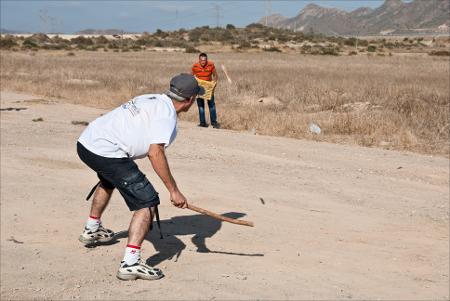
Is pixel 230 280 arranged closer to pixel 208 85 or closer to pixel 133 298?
pixel 133 298

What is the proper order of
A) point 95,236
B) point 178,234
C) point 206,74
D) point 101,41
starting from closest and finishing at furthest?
point 95,236 < point 178,234 < point 206,74 < point 101,41

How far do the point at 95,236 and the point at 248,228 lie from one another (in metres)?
1.76

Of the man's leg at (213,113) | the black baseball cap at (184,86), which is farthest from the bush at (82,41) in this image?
the black baseball cap at (184,86)

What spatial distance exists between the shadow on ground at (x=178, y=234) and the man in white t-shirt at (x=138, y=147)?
59 cm

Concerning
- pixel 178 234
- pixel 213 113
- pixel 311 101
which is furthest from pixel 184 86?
pixel 311 101

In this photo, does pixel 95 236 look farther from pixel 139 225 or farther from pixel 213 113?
pixel 213 113

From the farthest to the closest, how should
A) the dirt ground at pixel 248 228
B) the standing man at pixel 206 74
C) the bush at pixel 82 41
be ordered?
the bush at pixel 82 41, the standing man at pixel 206 74, the dirt ground at pixel 248 228

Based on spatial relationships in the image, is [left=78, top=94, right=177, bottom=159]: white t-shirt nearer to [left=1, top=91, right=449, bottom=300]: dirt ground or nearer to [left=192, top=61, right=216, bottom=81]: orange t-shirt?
[left=1, top=91, right=449, bottom=300]: dirt ground

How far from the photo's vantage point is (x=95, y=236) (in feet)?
20.8

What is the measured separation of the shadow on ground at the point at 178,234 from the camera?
248 inches

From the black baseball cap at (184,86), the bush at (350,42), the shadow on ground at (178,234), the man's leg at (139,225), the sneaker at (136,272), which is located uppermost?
the black baseball cap at (184,86)

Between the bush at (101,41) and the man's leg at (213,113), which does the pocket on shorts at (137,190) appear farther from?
the bush at (101,41)

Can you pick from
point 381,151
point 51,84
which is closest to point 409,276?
point 381,151

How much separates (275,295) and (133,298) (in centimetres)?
115
